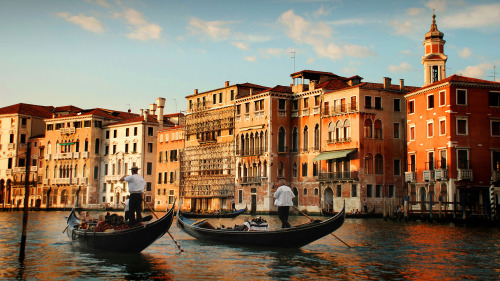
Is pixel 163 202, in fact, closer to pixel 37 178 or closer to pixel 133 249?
pixel 37 178

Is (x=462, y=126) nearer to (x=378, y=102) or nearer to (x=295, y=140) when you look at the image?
(x=378, y=102)

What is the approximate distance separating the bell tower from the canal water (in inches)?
981

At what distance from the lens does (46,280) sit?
1320cm

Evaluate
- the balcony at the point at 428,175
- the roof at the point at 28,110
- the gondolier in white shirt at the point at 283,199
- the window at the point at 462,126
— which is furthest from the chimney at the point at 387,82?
the roof at the point at 28,110

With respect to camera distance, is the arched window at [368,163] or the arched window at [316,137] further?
the arched window at [316,137]

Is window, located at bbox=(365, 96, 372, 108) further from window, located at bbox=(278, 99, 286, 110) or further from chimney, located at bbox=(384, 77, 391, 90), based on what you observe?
window, located at bbox=(278, 99, 286, 110)

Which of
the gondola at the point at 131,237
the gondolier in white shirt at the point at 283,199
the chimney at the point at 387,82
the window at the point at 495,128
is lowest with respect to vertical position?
the gondola at the point at 131,237

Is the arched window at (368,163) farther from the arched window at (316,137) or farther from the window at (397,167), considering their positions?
the arched window at (316,137)

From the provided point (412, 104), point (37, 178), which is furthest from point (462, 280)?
point (37, 178)

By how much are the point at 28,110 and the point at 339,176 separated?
41984 mm

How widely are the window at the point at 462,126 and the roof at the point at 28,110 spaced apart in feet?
163

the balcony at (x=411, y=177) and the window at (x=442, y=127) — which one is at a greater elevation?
the window at (x=442, y=127)

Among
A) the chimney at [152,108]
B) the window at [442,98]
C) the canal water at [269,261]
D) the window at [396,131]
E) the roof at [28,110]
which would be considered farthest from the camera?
the roof at [28,110]

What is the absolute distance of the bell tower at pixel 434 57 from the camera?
44906 mm
